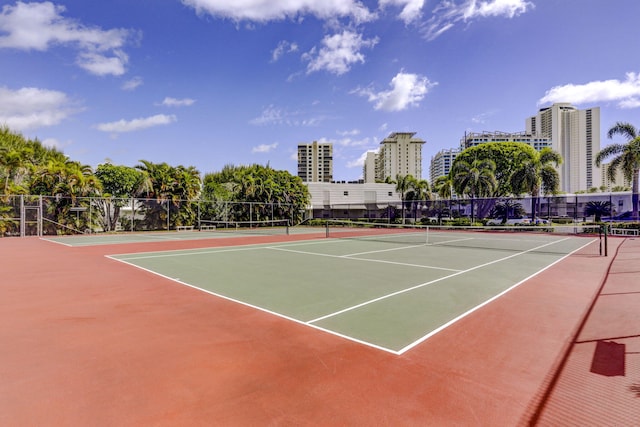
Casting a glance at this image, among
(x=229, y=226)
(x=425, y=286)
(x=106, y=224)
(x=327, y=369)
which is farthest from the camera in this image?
(x=229, y=226)

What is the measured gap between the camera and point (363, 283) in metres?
8.58

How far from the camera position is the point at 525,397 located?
3.37 meters

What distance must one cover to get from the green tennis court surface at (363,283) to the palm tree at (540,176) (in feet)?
79.8

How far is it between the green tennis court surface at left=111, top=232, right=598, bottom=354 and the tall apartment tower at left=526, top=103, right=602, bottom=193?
17559cm

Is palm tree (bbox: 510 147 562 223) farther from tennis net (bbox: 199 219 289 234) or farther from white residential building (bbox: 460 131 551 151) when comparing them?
white residential building (bbox: 460 131 551 151)

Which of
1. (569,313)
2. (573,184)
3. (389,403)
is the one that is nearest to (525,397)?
(389,403)

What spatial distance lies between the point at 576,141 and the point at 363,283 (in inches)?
7764

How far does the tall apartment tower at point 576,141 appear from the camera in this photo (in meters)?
154

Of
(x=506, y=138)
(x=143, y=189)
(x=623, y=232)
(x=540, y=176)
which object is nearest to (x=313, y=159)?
(x=506, y=138)

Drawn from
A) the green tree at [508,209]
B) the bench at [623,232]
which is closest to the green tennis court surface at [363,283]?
the bench at [623,232]

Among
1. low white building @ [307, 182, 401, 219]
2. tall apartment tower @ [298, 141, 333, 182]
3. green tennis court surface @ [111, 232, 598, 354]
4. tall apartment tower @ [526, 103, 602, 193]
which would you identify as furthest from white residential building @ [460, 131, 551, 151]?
green tennis court surface @ [111, 232, 598, 354]

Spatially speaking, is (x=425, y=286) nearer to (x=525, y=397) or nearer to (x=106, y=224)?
(x=525, y=397)

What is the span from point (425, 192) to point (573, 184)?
523 feet

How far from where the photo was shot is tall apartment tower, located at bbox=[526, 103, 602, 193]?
154 m
